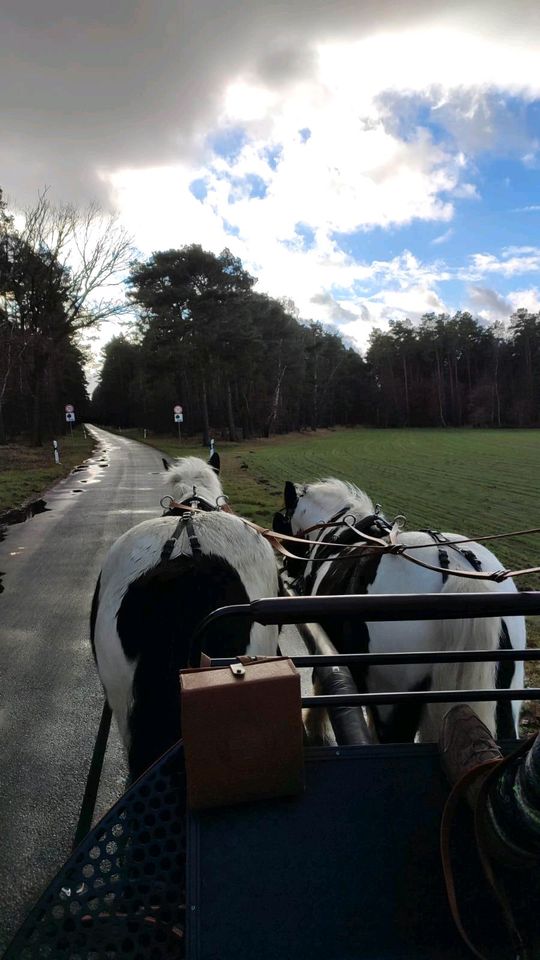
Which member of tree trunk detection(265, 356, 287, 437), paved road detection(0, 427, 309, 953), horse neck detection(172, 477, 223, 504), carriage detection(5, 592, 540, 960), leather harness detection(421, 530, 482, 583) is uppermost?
tree trunk detection(265, 356, 287, 437)

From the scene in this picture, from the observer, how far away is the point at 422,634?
2.99m

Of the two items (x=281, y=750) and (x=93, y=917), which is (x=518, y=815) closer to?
(x=281, y=750)

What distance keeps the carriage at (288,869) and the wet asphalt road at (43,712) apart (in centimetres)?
128

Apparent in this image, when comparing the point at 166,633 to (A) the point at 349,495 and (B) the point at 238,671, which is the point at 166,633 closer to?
(B) the point at 238,671

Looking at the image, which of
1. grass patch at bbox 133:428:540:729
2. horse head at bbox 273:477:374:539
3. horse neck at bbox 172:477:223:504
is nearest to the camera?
horse neck at bbox 172:477:223:504

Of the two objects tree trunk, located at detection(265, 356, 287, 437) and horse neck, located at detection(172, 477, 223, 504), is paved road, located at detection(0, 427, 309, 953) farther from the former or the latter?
tree trunk, located at detection(265, 356, 287, 437)

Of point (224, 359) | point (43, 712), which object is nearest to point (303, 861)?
point (43, 712)

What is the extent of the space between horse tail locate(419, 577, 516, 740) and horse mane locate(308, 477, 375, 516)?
1848mm

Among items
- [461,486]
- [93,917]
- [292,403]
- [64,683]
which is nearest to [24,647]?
[64,683]

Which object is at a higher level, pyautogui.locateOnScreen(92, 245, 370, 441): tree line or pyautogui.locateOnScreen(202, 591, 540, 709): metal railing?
pyautogui.locateOnScreen(92, 245, 370, 441): tree line

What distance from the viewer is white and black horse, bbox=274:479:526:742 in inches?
107

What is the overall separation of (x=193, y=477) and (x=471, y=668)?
322 centimetres

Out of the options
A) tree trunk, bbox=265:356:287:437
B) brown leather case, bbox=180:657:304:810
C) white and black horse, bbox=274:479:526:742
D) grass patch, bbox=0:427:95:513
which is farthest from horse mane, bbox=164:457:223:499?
tree trunk, bbox=265:356:287:437

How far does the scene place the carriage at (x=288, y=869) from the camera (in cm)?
146
